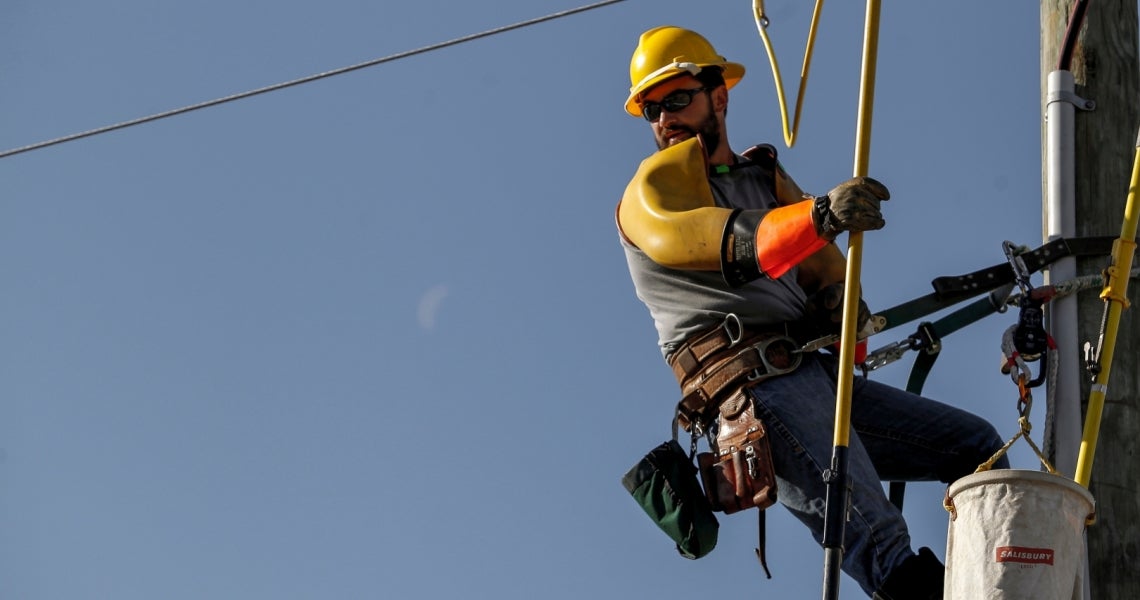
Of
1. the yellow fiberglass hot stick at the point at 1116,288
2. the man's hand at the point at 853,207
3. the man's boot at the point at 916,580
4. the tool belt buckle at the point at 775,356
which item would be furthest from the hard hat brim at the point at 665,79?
the man's boot at the point at 916,580

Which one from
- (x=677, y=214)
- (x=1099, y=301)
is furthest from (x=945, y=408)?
(x=677, y=214)

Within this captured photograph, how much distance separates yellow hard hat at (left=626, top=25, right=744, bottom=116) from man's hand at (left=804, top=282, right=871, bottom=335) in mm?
908

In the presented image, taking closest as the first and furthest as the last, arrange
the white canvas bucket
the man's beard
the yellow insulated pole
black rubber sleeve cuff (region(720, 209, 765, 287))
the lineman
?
the white canvas bucket < the yellow insulated pole < the lineman < black rubber sleeve cuff (region(720, 209, 765, 287)) < the man's beard

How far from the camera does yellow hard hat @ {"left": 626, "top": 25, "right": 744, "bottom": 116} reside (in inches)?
264

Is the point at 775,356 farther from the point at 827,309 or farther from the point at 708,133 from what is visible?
the point at 708,133

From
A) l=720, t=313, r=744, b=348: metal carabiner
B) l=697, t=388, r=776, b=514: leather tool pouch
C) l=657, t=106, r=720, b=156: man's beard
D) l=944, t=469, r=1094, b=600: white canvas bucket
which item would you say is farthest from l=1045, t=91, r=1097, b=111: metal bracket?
l=944, t=469, r=1094, b=600: white canvas bucket

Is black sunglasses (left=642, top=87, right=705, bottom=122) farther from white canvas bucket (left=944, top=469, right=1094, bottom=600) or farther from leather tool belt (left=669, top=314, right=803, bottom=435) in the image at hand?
white canvas bucket (left=944, top=469, right=1094, bottom=600)

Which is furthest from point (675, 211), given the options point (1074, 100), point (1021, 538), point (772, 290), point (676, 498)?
point (1021, 538)

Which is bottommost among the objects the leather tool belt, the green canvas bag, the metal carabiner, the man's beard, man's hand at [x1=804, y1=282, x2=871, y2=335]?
the green canvas bag

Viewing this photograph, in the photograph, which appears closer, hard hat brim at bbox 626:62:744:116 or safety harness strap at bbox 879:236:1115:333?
safety harness strap at bbox 879:236:1115:333

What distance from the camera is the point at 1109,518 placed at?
568cm

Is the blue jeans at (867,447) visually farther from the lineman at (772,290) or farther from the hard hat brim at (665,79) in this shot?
the hard hat brim at (665,79)

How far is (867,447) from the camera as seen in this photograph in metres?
6.31

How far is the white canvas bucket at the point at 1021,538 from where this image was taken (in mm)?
4773
